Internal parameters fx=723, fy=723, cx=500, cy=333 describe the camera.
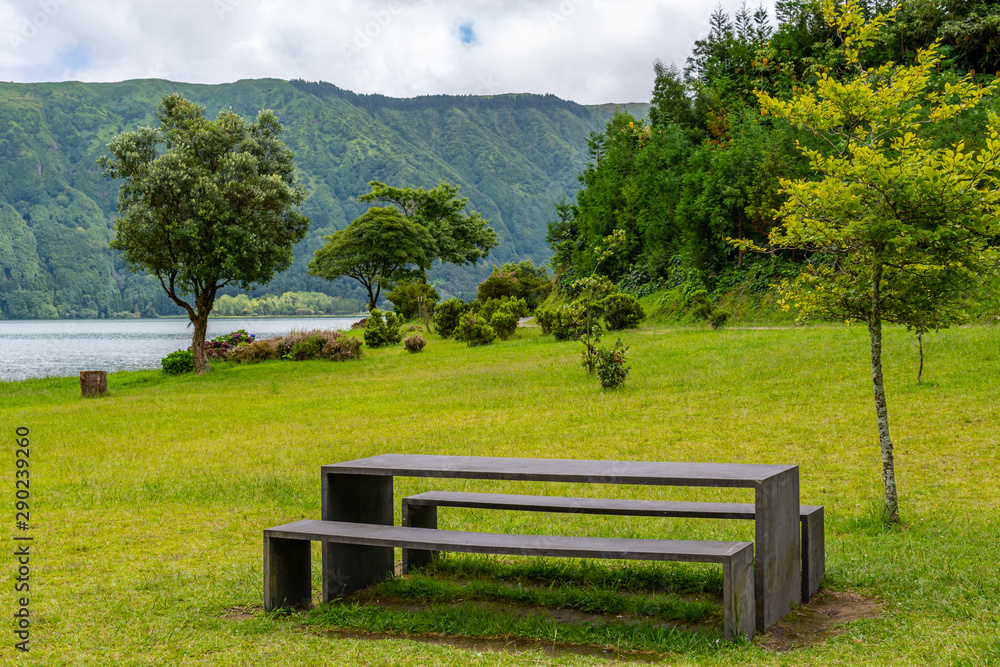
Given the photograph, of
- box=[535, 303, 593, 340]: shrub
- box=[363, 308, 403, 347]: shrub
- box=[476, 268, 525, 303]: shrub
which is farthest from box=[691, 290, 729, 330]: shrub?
box=[476, 268, 525, 303]: shrub

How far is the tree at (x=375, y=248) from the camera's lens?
1866 inches

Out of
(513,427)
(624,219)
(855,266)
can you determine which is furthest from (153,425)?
(624,219)

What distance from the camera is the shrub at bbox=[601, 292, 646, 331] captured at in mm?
28203

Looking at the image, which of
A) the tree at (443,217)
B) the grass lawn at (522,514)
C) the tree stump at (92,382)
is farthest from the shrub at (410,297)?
the grass lawn at (522,514)

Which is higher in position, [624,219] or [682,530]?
[624,219]

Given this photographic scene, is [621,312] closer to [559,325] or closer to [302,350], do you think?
[559,325]

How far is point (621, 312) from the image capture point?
2839 centimetres

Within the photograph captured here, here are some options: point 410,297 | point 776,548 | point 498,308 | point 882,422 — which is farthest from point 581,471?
point 410,297

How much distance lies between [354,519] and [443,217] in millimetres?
52731

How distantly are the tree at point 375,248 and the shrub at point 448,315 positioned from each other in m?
12.6

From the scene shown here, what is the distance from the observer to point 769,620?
385 centimetres

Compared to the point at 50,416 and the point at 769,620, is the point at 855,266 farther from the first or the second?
the point at 50,416

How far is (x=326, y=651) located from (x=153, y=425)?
11.4 metres

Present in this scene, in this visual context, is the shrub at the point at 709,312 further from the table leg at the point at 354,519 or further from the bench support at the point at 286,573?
the bench support at the point at 286,573
